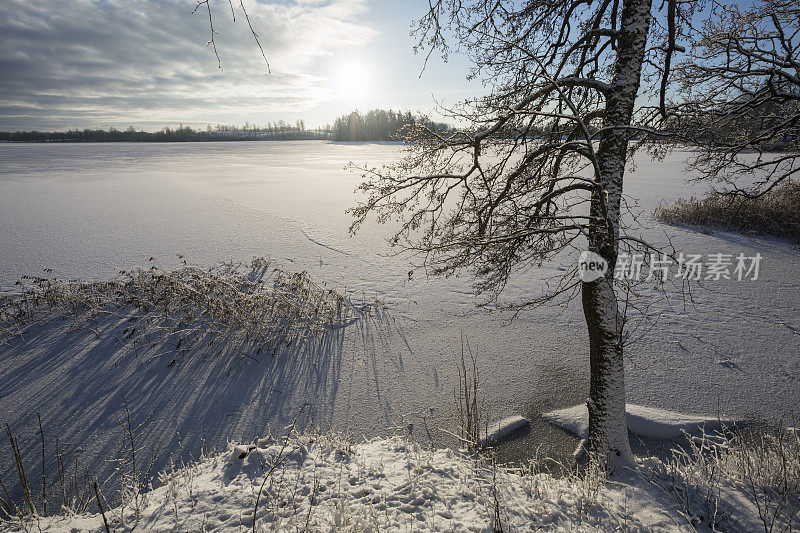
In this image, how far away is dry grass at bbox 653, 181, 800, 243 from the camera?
1279 centimetres

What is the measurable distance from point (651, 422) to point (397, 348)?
3926mm

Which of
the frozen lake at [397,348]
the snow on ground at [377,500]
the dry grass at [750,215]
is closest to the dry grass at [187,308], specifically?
the frozen lake at [397,348]

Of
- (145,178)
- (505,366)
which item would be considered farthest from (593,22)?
(145,178)

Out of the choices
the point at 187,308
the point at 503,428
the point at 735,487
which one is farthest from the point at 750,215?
the point at 187,308

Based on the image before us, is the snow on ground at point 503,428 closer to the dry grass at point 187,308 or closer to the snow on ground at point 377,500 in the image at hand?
the snow on ground at point 377,500

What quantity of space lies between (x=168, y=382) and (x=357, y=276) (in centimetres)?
492

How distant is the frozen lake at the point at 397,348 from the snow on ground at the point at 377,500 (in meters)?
1.16

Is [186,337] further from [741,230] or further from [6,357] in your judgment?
[741,230]

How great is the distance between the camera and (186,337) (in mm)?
6762

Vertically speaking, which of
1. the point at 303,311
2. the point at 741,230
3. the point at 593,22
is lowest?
the point at 303,311

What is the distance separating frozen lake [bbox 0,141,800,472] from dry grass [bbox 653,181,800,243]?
3.83 ft

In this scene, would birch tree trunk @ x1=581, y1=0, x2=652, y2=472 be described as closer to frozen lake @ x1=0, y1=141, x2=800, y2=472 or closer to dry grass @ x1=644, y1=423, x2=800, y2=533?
dry grass @ x1=644, y1=423, x2=800, y2=533

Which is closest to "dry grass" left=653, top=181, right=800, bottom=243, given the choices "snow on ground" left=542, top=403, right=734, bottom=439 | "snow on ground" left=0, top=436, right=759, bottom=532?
"snow on ground" left=542, top=403, right=734, bottom=439

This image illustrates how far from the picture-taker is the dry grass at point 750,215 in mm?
12789
